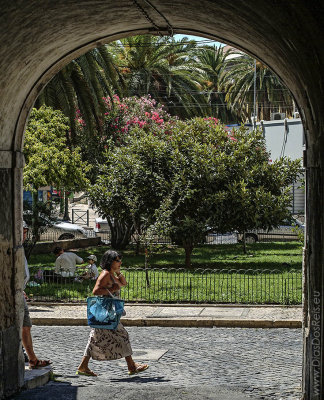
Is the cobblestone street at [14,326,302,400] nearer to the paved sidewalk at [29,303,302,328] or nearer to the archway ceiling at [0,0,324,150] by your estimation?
the paved sidewalk at [29,303,302,328]

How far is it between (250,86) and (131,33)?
3462 cm

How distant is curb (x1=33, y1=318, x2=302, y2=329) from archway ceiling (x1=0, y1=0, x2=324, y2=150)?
231 inches

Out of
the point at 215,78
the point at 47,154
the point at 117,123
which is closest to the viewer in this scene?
the point at 47,154

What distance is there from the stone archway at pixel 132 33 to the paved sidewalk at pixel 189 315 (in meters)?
5.52

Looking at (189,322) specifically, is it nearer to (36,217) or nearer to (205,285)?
(205,285)

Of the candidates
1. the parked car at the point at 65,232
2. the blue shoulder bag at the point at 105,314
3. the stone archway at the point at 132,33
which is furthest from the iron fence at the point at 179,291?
the parked car at the point at 65,232

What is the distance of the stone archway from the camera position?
19.7 feet

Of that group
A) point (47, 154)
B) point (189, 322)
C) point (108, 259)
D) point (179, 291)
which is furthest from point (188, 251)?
point (108, 259)

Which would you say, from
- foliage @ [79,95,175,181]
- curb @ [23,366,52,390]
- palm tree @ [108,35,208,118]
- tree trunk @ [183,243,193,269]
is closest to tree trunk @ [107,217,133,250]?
foliage @ [79,95,175,181]

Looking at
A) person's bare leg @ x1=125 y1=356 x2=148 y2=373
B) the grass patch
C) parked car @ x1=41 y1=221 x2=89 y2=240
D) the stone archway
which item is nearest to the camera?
the stone archway

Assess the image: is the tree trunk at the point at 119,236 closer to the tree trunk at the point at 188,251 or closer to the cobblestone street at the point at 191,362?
the tree trunk at the point at 188,251

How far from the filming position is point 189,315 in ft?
45.6

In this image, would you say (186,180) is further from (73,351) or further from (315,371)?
(315,371)

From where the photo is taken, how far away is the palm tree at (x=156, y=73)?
3500 cm
